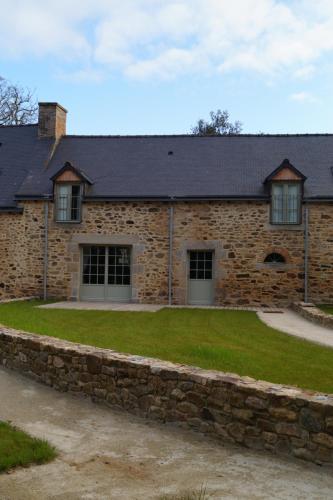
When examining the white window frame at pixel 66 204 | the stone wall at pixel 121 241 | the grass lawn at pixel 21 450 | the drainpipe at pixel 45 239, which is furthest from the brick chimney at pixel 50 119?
the grass lawn at pixel 21 450

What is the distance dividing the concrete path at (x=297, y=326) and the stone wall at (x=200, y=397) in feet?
14.4

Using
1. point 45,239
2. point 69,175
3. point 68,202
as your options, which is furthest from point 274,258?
point 45,239

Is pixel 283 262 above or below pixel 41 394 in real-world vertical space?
above

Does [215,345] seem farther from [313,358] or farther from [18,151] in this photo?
[18,151]

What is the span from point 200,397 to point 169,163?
564 inches

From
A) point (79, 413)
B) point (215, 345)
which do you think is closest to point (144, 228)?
point (215, 345)

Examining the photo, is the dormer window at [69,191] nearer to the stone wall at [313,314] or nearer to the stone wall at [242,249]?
the stone wall at [242,249]

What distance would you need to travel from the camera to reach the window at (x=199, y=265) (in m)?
16.8

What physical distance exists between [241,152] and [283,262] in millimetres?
5060

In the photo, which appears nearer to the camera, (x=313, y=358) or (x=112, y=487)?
(x=112, y=487)

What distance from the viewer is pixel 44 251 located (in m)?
17.2

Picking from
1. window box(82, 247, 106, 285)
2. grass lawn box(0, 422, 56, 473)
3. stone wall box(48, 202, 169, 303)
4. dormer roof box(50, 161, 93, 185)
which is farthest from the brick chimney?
grass lawn box(0, 422, 56, 473)

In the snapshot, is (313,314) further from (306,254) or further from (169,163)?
(169,163)

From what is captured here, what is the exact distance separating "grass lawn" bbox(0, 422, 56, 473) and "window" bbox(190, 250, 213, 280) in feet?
40.6
